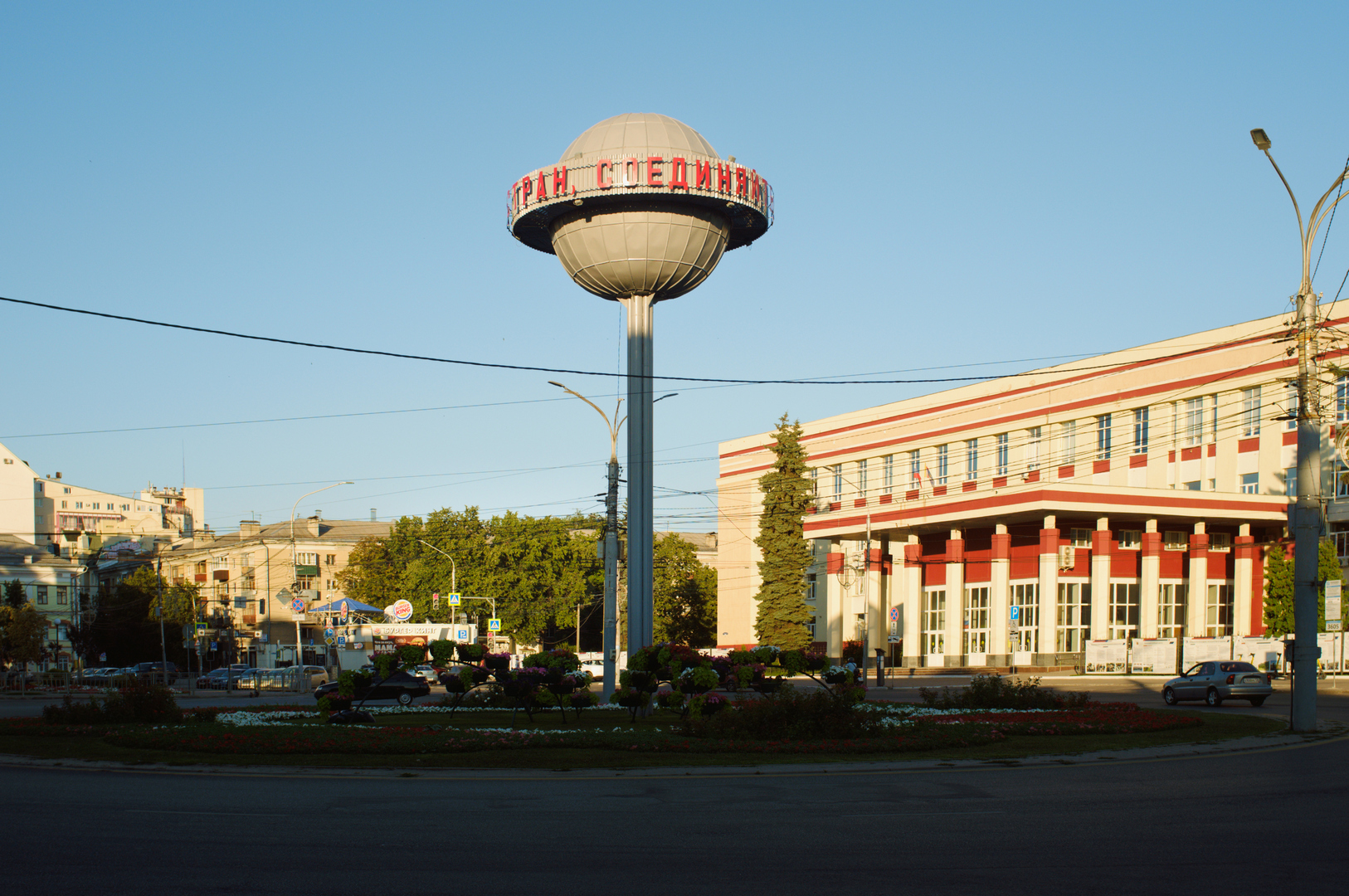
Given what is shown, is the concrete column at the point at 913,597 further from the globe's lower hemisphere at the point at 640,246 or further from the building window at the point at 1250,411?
the globe's lower hemisphere at the point at 640,246

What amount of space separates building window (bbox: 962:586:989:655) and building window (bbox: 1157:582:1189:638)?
8.77m

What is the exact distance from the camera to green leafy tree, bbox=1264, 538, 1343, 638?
51.9m

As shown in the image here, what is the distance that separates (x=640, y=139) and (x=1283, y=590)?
120 feet

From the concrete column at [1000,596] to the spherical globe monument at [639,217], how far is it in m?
27.7

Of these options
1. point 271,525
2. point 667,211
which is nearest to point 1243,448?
point 667,211

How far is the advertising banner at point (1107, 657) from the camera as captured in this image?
54406 mm

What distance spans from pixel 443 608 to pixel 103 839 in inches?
3160

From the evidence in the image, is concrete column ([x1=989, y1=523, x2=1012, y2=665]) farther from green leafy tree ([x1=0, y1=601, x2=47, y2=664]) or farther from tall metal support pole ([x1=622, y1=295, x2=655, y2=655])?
green leafy tree ([x1=0, y1=601, x2=47, y2=664])

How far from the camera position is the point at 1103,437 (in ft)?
216

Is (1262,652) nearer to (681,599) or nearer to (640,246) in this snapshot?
(640,246)

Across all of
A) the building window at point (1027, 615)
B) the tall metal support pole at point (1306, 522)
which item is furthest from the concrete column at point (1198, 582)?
the tall metal support pole at point (1306, 522)

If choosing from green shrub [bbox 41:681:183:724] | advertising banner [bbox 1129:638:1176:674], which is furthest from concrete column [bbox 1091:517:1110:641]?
green shrub [bbox 41:681:183:724]

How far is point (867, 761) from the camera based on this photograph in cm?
1891

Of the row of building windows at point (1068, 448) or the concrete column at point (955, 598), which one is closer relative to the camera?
the row of building windows at point (1068, 448)
